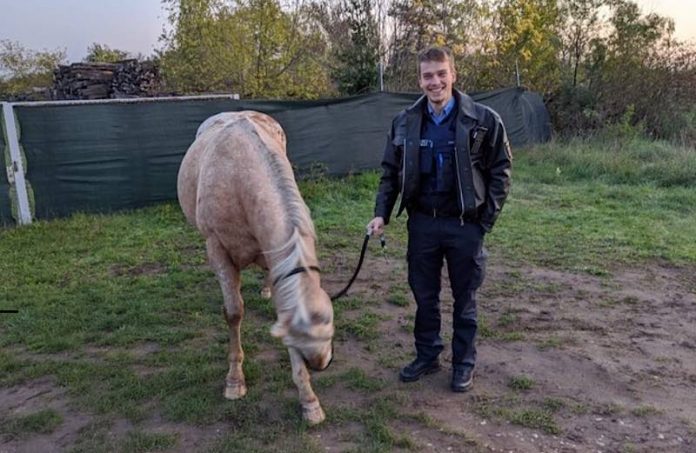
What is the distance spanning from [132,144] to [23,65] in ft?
41.0

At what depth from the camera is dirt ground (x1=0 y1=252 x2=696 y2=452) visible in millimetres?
2449

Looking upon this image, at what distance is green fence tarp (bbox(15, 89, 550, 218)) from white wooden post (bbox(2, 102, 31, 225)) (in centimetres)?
9

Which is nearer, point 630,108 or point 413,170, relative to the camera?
point 413,170

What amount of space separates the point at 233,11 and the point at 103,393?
8854mm

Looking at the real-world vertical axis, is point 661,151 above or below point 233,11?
below

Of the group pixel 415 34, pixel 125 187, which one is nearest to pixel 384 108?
pixel 125 187

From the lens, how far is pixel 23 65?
54.2 ft

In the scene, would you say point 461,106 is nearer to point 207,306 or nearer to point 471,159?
point 471,159

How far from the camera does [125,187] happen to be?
22.6 ft

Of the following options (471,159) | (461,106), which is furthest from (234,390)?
(461,106)

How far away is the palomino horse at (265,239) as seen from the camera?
6.86 feet

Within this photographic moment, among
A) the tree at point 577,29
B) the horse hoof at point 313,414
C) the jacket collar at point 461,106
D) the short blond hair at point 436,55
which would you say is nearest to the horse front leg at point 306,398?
the horse hoof at point 313,414

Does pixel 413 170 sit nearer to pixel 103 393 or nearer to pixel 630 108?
pixel 103 393

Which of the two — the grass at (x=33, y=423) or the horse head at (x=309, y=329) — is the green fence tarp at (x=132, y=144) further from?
the horse head at (x=309, y=329)
